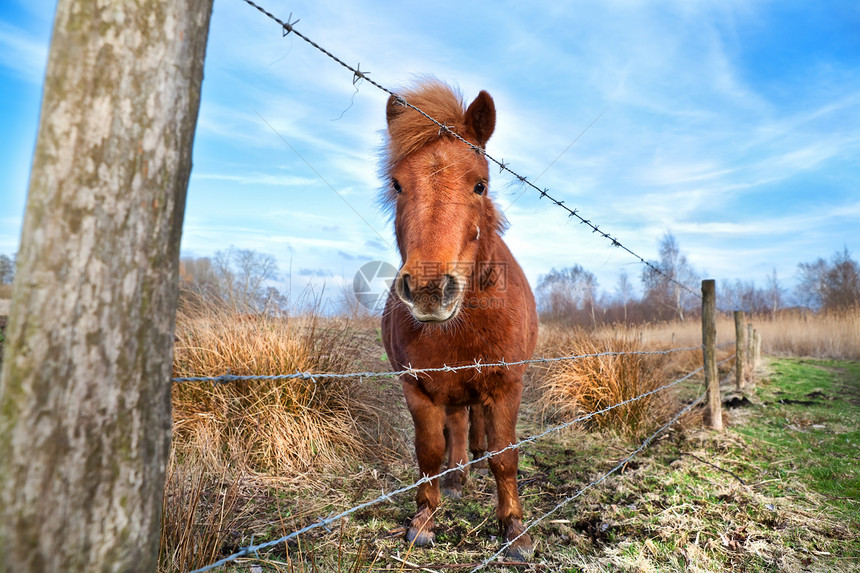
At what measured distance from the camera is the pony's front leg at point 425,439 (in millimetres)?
2689

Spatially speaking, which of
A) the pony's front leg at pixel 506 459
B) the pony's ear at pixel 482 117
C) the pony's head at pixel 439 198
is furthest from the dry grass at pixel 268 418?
the pony's ear at pixel 482 117

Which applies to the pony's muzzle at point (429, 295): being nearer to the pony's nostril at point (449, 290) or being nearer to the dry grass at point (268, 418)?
the pony's nostril at point (449, 290)

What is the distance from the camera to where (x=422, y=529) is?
2.74 meters

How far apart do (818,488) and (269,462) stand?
14.1 ft

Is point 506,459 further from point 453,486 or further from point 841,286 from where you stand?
point 841,286

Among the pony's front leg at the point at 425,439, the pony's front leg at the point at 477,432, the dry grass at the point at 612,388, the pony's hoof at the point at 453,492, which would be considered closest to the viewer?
the pony's front leg at the point at 425,439

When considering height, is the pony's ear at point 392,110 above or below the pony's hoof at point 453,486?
above

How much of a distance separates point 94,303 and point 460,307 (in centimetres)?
179

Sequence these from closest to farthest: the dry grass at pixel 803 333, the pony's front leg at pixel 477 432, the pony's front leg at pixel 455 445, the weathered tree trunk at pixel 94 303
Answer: the weathered tree trunk at pixel 94 303 → the pony's front leg at pixel 455 445 → the pony's front leg at pixel 477 432 → the dry grass at pixel 803 333

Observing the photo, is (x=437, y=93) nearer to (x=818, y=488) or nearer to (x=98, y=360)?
(x=98, y=360)

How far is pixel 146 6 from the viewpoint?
0.85 meters

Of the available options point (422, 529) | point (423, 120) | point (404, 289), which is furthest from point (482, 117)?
point (422, 529)

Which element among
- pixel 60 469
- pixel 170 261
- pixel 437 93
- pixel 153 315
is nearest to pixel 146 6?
pixel 170 261

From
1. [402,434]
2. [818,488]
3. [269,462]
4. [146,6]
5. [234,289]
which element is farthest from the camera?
[234,289]
